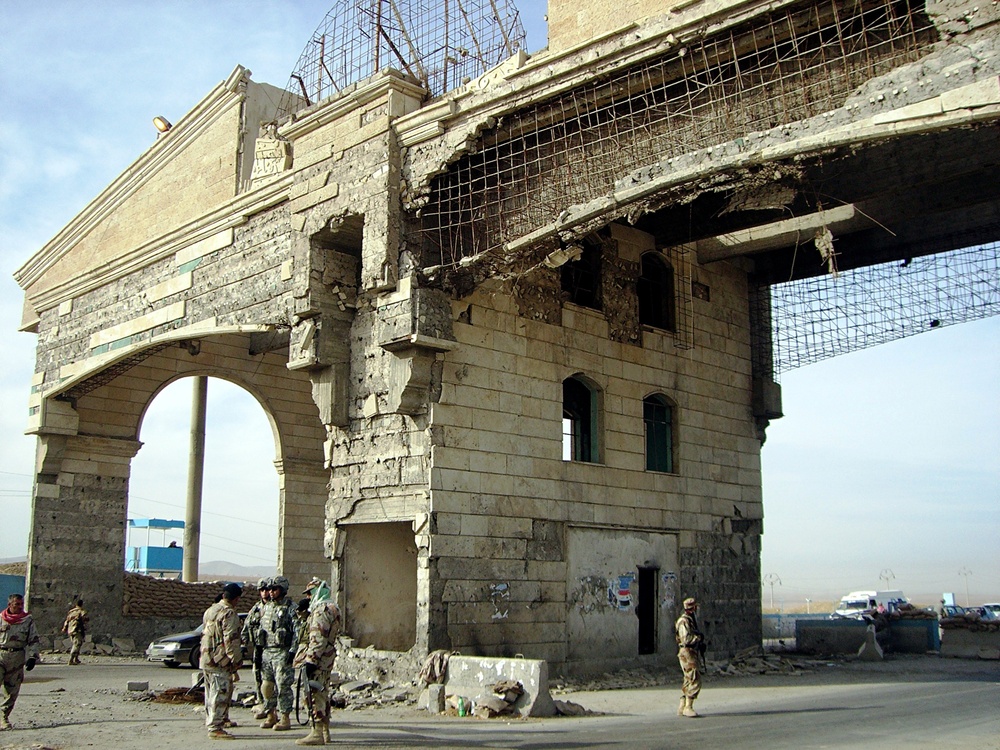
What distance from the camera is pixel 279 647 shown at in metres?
10.6

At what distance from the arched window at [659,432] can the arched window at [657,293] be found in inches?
60.4

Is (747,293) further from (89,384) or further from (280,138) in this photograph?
(89,384)

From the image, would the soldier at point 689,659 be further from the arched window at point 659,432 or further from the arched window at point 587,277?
the arched window at point 587,277

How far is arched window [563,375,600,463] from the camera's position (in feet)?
57.7

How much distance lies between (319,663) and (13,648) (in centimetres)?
385

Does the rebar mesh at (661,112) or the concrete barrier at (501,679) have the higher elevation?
the rebar mesh at (661,112)

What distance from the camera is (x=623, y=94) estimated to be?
45.1 feet

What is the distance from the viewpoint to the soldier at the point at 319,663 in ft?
30.7

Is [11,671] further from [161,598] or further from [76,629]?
[161,598]

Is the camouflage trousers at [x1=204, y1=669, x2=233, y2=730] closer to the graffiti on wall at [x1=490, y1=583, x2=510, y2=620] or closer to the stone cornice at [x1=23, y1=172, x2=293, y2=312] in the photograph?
the graffiti on wall at [x1=490, y1=583, x2=510, y2=620]

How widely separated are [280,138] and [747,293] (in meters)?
10.2

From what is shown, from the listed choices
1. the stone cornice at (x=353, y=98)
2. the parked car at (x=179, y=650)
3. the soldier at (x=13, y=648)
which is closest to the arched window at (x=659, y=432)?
the stone cornice at (x=353, y=98)

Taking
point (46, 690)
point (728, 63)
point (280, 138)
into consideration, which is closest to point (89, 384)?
point (280, 138)

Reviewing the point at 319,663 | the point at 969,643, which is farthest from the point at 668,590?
the point at 319,663
